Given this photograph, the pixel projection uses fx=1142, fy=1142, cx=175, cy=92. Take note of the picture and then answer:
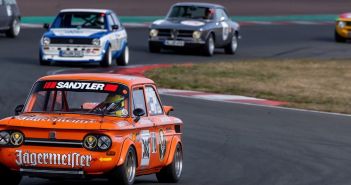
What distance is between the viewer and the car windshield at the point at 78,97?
35.4 feet

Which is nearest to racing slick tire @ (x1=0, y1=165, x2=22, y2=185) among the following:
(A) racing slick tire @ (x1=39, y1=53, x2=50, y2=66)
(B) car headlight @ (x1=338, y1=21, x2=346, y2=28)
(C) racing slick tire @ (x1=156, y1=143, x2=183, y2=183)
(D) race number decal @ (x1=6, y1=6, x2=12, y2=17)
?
(C) racing slick tire @ (x1=156, y1=143, x2=183, y2=183)

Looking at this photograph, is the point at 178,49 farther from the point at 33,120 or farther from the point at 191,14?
the point at 33,120

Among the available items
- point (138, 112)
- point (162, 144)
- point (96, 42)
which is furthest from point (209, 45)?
point (138, 112)

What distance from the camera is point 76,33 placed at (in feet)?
84.9

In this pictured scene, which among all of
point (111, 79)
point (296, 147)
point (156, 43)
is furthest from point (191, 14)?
point (111, 79)

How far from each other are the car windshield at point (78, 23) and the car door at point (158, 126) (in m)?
15.1

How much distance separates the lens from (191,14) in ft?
102

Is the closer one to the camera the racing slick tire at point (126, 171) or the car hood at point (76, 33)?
the racing slick tire at point (126, 171)

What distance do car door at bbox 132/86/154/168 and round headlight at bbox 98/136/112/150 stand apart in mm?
525

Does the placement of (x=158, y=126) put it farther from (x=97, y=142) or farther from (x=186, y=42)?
(x=186, y=42)

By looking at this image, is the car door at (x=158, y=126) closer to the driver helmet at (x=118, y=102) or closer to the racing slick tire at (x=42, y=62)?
the driver helmet at (x=118, y=102)

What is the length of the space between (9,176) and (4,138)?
0.34 m

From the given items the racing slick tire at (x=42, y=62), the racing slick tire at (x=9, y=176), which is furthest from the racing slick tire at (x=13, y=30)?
the racing slick tire at (x=9, y=176)

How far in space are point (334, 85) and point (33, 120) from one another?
15.8m
